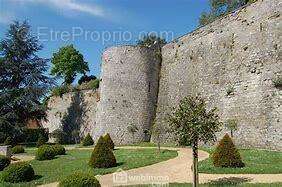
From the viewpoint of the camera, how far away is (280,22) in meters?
22.2

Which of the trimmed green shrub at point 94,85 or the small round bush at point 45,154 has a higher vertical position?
the trimmed green shrub at point 94,85

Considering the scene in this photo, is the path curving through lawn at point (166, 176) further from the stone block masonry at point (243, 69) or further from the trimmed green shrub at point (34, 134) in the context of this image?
the trimmed green shrub at point (34, 134)

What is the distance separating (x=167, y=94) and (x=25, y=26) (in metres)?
18.1

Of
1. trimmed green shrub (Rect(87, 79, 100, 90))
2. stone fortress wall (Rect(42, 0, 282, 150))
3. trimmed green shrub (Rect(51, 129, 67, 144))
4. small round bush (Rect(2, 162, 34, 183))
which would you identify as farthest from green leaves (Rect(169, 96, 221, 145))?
trimmed green shrub (Rect(51, 129, 67, 144))

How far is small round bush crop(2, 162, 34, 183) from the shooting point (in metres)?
17.8

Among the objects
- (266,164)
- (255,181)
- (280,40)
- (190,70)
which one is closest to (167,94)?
(190,70)

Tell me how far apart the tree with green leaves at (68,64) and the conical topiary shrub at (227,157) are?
43.4 metres

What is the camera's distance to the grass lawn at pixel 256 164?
1559 centimetres

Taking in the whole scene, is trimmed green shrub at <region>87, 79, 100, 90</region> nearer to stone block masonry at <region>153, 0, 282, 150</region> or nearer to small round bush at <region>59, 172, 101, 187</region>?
stone block masonry at <region>153, 0, 282, 150</region>

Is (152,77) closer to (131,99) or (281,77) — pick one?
(131,99)

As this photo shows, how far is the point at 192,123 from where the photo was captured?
1320 cm

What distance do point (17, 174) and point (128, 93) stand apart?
1639 cm

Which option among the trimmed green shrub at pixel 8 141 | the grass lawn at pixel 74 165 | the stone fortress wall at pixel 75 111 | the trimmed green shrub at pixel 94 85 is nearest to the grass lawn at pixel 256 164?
the grass lawn at pixel 74 165

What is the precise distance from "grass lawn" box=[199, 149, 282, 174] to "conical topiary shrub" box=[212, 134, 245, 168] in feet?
0.96
